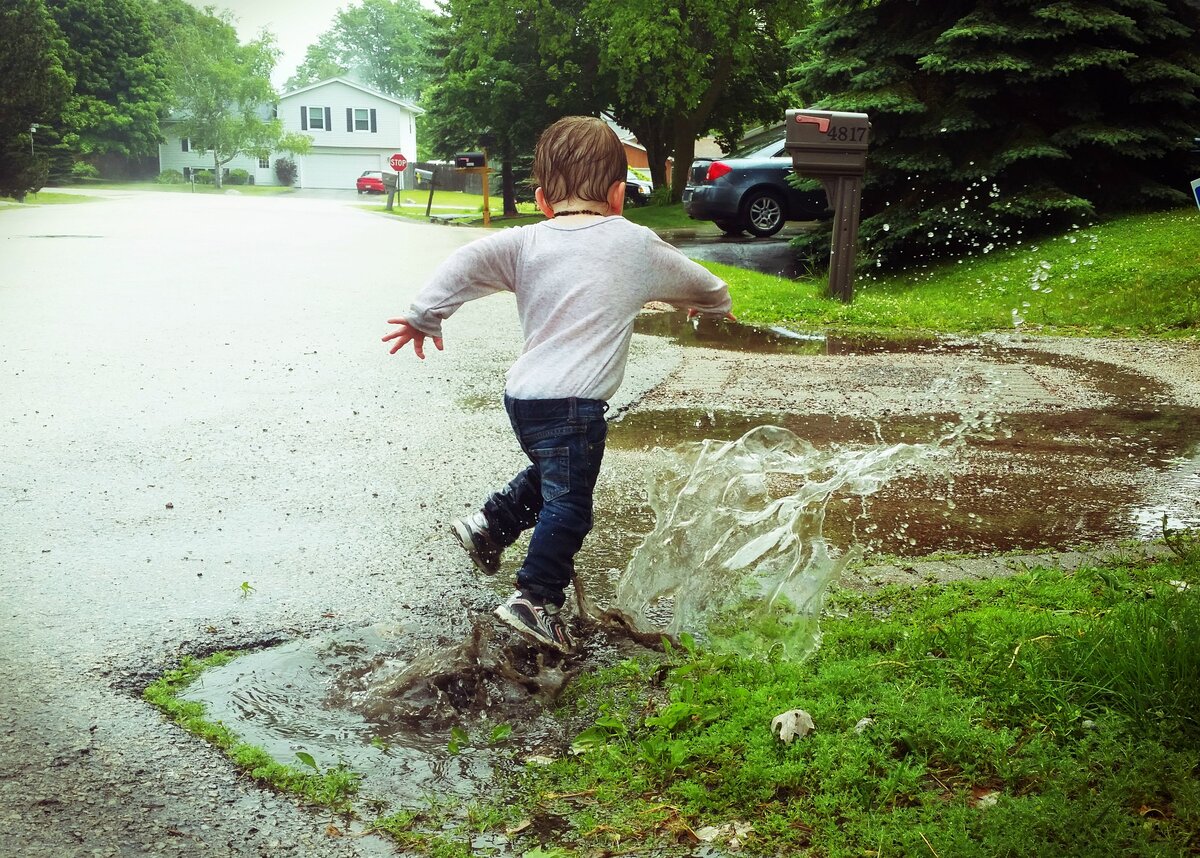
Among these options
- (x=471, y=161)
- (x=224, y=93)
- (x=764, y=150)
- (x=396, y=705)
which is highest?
(x=224, y=93)

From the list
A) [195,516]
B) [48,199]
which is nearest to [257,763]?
[195,516]

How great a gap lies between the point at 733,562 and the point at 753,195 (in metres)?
Result: 16.7

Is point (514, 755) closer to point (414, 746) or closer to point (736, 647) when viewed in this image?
point (414, 746)

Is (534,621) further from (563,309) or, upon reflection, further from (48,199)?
(48,199)

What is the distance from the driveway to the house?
72.1 metres

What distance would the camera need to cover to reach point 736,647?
3656 mm

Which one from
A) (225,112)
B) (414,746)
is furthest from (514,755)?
(225,112)

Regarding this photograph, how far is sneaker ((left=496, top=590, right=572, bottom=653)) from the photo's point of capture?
3445mm

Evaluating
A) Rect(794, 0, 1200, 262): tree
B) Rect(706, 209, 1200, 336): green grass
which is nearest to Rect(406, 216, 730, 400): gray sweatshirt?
Rect(706, 209, 1200, 336): green grass

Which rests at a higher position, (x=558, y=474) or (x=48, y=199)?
(x=558, y=474)

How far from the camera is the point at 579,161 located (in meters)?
3.54

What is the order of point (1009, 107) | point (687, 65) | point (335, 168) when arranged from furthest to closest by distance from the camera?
1. point (335, 168)
2. point (687, 65)
3. point (1009, 107)

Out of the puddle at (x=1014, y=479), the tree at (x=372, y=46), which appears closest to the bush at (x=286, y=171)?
the tree at (x=372, y=46)

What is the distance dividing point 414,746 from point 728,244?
17.2 meters
